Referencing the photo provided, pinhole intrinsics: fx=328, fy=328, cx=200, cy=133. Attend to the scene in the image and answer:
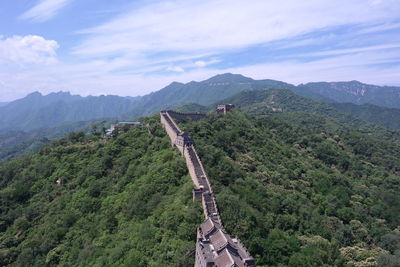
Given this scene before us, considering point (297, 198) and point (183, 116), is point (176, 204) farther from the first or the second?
point (183, 116)

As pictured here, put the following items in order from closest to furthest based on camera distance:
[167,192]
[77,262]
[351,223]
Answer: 1. [77,262]
2. [167,192]
3. [351,223]

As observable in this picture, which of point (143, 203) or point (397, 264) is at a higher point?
point (143, 203)

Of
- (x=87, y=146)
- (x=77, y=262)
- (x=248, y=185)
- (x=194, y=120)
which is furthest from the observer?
(x=194, y=120)

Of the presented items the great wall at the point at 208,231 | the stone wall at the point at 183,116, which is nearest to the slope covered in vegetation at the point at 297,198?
the great wall at the point at 208,231

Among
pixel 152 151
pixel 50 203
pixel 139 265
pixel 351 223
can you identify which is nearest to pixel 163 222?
pixel 139 265

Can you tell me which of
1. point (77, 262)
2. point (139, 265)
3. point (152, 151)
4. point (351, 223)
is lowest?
point (351, 223)

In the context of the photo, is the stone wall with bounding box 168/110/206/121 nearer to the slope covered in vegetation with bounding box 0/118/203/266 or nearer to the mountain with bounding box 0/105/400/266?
the mountain with bounding box 0/105/400/266

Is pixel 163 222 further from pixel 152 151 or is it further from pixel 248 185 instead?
pixel 152 151

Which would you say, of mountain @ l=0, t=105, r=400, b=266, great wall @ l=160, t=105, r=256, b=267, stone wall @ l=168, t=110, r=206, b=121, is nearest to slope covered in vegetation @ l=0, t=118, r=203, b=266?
mountain @ l=0, t=105, r=400, b=266
